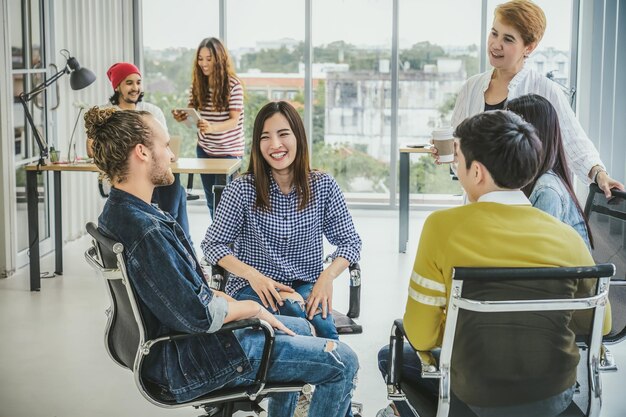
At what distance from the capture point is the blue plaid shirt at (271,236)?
3.23 meters

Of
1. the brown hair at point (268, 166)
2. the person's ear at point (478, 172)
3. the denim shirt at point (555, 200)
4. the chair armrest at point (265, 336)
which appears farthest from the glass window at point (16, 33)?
the person's ear at point (478, 172)

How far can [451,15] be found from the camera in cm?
820

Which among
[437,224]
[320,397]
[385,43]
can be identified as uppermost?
[385,43]

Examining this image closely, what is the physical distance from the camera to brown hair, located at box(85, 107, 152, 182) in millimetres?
2568

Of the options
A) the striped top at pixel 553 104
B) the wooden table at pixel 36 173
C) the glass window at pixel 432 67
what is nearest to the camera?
the striped top at pixel 553 104

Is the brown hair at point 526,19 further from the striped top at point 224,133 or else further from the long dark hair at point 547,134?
the striped top at point 224,133

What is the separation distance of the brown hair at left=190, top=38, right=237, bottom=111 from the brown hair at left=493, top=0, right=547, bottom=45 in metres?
2.77

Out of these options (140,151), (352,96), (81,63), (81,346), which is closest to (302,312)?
(140,151)

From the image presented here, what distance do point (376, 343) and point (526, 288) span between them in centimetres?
248

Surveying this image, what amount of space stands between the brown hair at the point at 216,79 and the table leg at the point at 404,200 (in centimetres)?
136

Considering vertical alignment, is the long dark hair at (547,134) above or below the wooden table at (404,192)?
above

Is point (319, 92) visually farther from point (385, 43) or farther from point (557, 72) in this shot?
point (557, 72)

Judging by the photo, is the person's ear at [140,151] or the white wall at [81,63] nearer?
the person's ear at [140,151]

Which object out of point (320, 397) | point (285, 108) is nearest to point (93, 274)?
point (285, 108)
